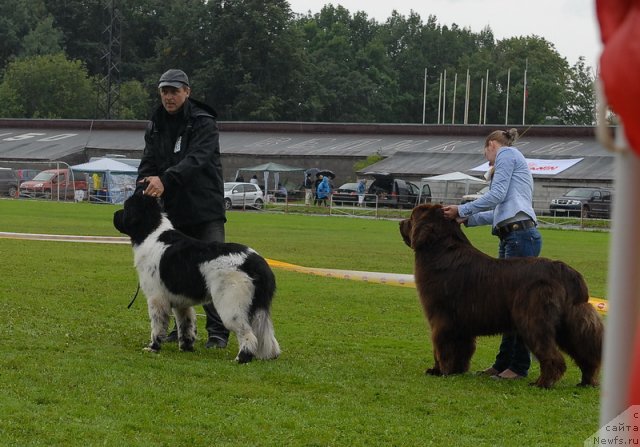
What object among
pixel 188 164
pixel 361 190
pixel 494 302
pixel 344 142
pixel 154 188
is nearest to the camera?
pixel 494 302

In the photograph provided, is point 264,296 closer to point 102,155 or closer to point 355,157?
point 355,157

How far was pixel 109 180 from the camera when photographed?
55375mm

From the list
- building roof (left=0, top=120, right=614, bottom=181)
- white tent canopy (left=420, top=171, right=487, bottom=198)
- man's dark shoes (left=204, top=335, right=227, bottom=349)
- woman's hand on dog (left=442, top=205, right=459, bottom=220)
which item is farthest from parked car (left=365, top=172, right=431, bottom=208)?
woman's hand on dog (left=442, top=205, right=459, bottom=220)

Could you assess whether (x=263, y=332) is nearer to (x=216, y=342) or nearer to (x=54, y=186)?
(x=216, y=342)

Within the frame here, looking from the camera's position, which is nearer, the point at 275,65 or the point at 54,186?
the point at 54,186

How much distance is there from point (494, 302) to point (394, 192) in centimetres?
4784

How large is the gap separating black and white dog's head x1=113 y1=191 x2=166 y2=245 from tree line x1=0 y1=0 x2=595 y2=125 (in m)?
80.3

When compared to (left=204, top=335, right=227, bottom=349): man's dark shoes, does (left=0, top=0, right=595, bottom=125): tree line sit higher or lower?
higher

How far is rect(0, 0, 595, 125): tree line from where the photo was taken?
99.8 meters

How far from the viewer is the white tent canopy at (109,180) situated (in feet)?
179

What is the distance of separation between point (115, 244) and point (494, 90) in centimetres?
10045

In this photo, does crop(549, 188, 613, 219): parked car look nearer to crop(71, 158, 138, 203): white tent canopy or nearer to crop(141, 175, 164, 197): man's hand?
crop(71, 158, 138, 203): white tent canopy

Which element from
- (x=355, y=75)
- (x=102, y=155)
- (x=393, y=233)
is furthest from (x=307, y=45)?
(x=393, y=233)

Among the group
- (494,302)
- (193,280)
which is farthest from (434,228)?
(193,280)
